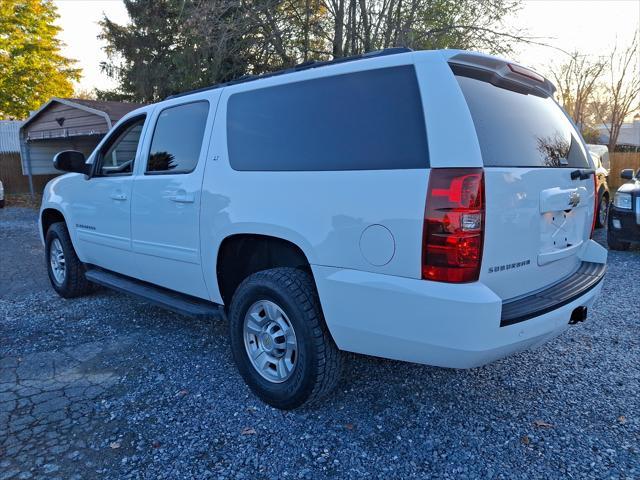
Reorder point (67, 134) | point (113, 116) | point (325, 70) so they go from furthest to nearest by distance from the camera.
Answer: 1. point (67, 134)
2. point (113, 116)
3. point (325, 70)

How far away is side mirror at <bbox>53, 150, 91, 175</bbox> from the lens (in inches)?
178

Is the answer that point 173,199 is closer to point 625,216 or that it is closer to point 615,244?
point 625,216

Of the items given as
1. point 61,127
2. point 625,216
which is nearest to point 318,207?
point 625,216

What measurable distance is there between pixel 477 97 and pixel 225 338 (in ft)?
9.48

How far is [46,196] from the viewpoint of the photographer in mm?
5621

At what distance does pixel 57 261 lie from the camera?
18.5 ft

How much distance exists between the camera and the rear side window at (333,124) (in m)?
2.50

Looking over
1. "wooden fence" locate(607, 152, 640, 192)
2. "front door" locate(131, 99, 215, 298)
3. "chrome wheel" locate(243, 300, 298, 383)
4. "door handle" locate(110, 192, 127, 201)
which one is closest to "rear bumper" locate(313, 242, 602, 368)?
"chrome wheel" locate(243, 300, 298, 383)

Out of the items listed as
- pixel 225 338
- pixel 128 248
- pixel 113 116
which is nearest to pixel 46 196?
pixel 128 248

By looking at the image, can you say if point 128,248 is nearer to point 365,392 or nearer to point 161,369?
point 161,369

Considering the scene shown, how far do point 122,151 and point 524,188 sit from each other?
3.88 metres

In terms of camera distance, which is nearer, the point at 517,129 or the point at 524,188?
the point at 524,188

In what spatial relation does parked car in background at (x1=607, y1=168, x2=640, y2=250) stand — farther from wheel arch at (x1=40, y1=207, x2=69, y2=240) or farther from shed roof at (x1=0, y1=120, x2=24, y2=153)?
shed roof at (x1=0, y1=120, x2=24, y2=153)

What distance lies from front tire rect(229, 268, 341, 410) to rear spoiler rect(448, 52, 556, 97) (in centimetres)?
→ 147
